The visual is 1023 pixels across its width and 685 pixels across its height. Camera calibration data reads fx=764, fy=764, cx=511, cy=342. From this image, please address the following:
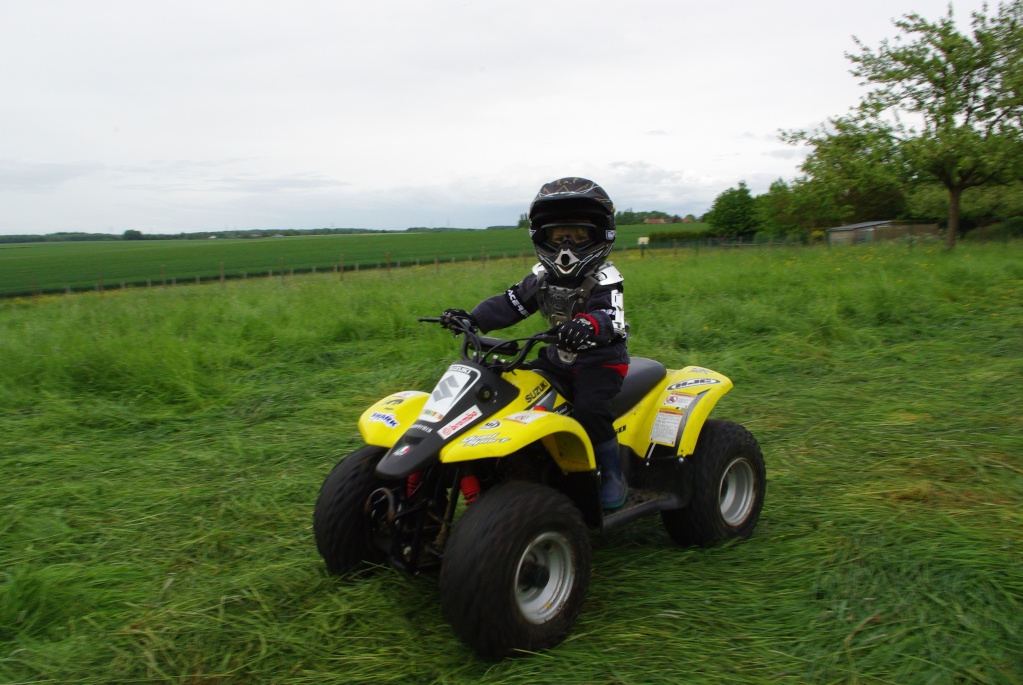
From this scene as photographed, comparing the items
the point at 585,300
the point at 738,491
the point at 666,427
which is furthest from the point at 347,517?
the point at 738,491

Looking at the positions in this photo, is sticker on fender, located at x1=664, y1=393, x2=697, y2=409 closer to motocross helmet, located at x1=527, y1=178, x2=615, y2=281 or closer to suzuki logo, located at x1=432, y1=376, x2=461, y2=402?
motocross helmet, located at x1=527, y1=178, x2=615, y2=281

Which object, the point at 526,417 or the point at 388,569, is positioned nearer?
the point at 526,417

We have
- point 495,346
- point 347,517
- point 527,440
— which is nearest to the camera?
point 527,440

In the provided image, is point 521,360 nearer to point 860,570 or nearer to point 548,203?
point 548,203

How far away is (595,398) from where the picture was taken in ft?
11.3

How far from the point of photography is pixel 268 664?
2.87m

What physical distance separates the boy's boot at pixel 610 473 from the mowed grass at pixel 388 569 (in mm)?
340

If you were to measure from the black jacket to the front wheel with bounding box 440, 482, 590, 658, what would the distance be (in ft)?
2.45

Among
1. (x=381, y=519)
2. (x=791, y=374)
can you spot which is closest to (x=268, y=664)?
(x=381, y=519)

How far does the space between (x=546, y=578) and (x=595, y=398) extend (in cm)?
82

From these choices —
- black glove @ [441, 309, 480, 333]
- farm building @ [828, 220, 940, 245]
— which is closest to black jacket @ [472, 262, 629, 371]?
black glove @ [441, 309, 480, 333]

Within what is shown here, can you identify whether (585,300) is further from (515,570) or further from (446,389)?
(515,570)

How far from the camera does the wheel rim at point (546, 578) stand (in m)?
3.02

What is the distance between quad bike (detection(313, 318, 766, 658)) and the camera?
2811 mm
